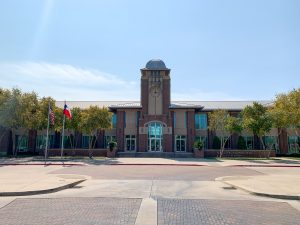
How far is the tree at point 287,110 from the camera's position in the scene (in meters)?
36.3

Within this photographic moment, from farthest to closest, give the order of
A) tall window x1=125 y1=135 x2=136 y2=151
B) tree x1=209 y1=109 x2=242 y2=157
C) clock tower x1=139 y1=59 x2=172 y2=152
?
1. tall window x1=125 y1=135 x2=136 y2=151
2. clock tower x1=139 y1=59 x2=172 y2=152
3. tree x1=209 y1=109 x2=242 y2=157

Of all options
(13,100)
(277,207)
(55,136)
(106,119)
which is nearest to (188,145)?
(106,119)

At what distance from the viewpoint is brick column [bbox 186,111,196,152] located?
42213 millimetres

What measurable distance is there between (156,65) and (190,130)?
1208cm

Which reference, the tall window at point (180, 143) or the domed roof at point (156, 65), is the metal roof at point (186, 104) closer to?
the tall window at point (180, 143)

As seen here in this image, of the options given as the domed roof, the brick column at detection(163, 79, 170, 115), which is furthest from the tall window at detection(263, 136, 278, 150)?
the domed roof

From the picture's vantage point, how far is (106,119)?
36562 millimetres

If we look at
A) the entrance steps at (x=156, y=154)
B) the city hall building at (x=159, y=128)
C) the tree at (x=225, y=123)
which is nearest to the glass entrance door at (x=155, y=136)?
the city hall building at (x=159, y=128)

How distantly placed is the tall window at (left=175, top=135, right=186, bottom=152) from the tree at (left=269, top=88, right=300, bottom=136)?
13694mm

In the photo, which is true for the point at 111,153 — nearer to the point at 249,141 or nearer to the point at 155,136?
the point at 155,136

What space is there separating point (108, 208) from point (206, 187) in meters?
6.03

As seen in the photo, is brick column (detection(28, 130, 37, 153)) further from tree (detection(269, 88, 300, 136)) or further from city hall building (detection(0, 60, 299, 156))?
tree (detection(269, 88, 300, 136))

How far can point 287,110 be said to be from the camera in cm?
3828

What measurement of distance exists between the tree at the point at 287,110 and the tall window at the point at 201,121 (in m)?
11.3
